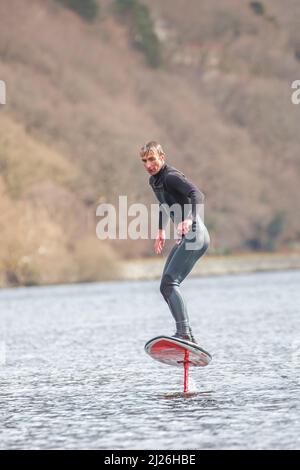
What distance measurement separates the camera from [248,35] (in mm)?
151625

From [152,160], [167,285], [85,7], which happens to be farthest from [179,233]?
[85,7]

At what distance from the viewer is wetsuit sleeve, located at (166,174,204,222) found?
12.3 meters

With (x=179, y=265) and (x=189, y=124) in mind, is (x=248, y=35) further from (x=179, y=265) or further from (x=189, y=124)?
(x=179, y=265)

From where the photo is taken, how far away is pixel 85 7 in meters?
138

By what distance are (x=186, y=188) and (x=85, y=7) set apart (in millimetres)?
127675

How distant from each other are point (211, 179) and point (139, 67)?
2783 centimetres

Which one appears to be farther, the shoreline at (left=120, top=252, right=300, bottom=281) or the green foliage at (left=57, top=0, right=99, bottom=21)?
the green foliage at (left=57, top=0, right=99, bottom=21)

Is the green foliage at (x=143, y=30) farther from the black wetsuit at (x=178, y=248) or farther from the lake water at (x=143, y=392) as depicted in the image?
the black wetsuit at (x=178, y=248)

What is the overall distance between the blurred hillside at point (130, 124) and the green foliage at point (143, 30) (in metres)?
0.40

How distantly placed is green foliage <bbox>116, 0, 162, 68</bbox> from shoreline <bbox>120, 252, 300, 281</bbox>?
1513 inches
